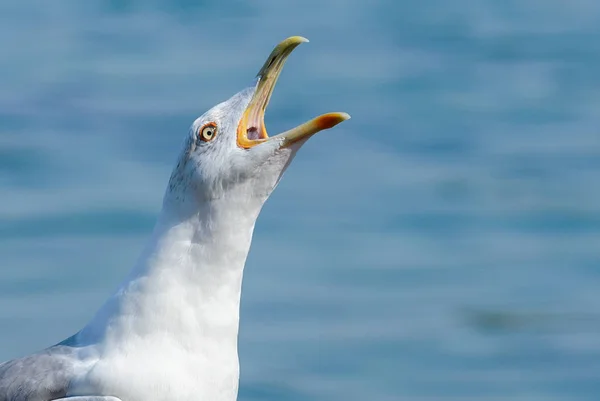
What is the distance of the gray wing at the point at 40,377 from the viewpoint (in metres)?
5.57

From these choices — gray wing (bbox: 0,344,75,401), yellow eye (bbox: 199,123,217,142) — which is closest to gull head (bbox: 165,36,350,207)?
yellow eye (bbox: 199,123,217,142)

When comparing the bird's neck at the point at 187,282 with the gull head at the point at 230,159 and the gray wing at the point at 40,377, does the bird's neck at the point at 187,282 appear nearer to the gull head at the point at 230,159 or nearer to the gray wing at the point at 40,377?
the gull head at the point at 230,159

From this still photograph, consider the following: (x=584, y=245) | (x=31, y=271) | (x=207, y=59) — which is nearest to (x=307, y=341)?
(x=31, y=271)

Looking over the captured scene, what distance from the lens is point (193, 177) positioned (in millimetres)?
5762

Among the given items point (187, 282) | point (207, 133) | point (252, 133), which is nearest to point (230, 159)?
point (207, 133)

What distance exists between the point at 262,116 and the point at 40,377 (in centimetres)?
120

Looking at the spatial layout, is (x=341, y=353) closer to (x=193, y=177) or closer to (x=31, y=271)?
(x=31, y=271)

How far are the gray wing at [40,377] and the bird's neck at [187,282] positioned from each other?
0.14 m

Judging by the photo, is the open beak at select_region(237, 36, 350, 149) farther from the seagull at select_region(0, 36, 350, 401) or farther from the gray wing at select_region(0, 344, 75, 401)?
the gray wing at select_region(0, 344, 75, 401)

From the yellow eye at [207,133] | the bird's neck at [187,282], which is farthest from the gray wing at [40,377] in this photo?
the yellow eye at [207,133]

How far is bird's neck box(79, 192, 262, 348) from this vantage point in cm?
564

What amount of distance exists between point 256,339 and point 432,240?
2.55m

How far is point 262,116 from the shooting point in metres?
5.95

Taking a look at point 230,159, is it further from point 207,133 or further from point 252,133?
point 252,133
